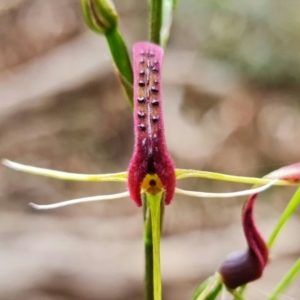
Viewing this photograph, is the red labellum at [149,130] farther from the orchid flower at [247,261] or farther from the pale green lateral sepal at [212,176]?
the orchid flower at [247,261]

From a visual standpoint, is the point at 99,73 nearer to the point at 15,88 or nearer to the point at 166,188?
the point at 15,88

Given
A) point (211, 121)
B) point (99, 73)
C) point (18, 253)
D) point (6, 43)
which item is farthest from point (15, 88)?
point (211, 121)

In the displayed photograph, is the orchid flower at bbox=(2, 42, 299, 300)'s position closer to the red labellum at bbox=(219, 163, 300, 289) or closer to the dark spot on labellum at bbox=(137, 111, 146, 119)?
the dark spot on labellum at bbox=(137, 111, 146, 119)

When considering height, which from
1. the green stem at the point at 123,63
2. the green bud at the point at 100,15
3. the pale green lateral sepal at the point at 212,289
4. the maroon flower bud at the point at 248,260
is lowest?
the pale green lateral sepal at the point at 212,289

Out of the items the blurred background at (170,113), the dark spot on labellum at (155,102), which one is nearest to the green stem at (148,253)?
the dark spot on labellum at (155,102)

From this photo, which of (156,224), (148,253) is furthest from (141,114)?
(148,253)

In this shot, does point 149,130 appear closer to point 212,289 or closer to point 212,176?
point 212,176

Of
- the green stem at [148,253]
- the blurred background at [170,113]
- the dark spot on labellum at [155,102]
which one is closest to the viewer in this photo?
the dark spot on labellum at [155,102]
